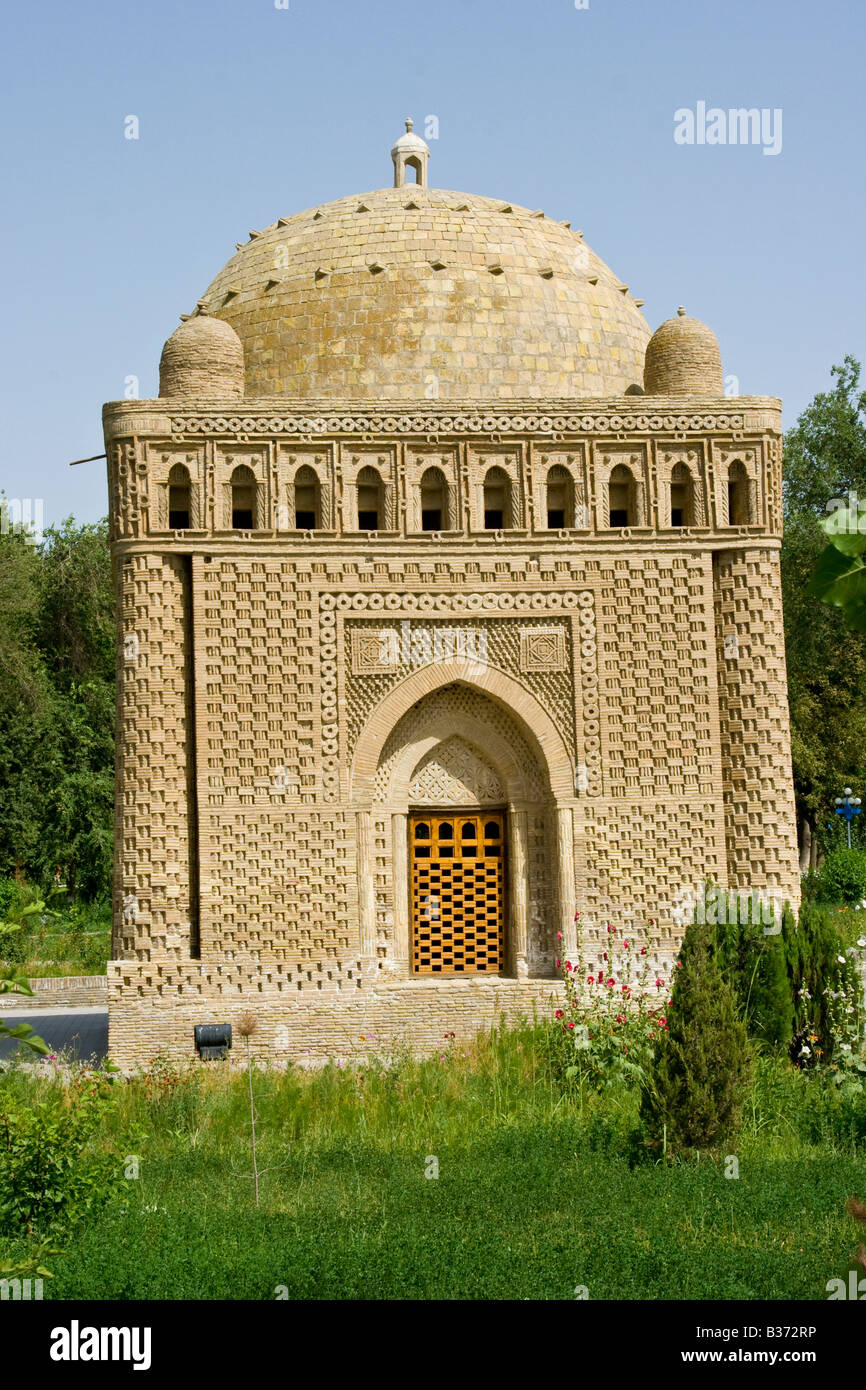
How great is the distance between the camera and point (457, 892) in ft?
47.7

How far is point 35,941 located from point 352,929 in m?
12.7

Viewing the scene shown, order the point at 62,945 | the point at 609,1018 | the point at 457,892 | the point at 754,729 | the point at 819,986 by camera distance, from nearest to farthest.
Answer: the point at 609,1018
the point at 819,986
the point at 754,729
the point at 457,892
the point at 62,945

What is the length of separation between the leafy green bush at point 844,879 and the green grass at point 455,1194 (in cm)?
1165

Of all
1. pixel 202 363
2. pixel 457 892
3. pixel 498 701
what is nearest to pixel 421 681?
pixel 498 701

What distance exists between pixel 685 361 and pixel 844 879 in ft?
38.3

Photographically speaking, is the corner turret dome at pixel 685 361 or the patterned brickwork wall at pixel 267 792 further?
the corner turret dome at pixel 685 361

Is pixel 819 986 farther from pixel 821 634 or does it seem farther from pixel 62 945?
pixel 821 634

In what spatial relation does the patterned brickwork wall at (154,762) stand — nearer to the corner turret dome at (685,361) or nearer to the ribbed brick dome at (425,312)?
the ribbed brick dome at (425,312)

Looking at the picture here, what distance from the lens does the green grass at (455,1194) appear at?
762 cm

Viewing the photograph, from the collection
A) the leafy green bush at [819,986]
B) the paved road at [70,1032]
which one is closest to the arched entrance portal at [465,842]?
the leafy green bush at [819,986]

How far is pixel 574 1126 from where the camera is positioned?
1110 cm

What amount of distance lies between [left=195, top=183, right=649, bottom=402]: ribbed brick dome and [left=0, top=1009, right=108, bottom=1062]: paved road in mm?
7270

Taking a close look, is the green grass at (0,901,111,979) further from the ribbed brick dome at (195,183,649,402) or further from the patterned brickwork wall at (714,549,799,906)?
the patterned brickwork wall at (714,549,799,906)

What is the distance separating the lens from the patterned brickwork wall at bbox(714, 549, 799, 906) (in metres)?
14.2
